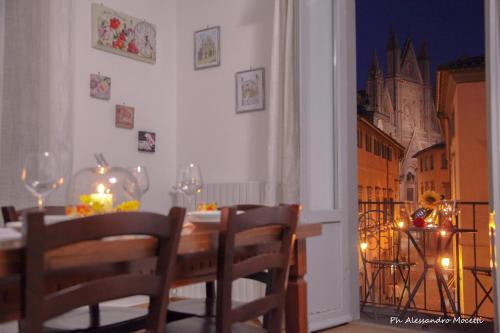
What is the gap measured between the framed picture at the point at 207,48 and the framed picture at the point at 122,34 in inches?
14.6

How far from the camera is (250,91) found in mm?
4324

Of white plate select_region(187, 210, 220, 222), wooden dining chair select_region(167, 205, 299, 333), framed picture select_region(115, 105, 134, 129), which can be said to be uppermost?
framed picture select_region(115, 105, 134, 129)

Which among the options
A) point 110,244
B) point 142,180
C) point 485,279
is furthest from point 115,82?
point 485,279

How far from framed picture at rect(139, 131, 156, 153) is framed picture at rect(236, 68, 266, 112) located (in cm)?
78

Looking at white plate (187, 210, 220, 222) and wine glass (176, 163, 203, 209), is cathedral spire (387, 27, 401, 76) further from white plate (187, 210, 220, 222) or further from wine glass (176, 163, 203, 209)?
white plate (187, 210, 220, 222)

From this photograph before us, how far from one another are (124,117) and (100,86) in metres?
0.32

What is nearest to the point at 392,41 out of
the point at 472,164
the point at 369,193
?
the point at 472,164

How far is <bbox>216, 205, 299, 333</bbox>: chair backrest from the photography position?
4.51 feet

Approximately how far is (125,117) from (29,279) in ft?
11.4

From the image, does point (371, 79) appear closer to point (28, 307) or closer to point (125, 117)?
point (125, 117)

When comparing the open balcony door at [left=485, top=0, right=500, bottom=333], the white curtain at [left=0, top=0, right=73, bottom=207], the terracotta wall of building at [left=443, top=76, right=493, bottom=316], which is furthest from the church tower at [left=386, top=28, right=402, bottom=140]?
the white curtain at [left=0, top=0, right=73, bottom=207]

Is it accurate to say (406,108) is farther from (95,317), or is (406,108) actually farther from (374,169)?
(95,317)

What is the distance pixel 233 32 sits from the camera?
14.6 ft

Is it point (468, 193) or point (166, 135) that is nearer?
point (166, 135)
